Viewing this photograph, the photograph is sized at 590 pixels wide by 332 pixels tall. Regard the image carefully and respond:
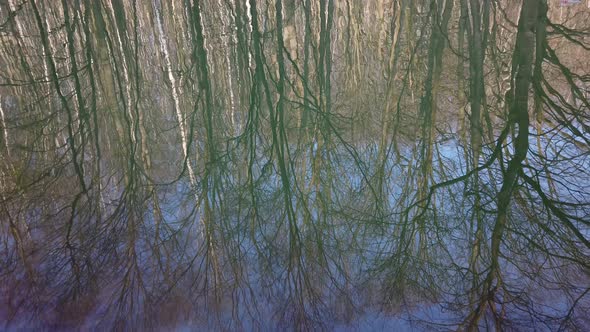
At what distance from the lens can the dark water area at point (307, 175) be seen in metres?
1.81

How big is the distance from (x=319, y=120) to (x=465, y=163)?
3.93ft

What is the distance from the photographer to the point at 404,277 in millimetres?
1878

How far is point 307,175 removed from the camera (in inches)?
101

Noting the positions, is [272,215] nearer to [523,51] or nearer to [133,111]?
[133,111]

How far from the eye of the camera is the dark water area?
1.81m

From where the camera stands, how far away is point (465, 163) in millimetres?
2484

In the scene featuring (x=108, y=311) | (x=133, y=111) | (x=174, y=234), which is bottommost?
(x=108, y=311)

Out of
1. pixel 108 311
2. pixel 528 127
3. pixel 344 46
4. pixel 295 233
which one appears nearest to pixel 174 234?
pixel 108 311

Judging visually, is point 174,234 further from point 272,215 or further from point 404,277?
point 404,277

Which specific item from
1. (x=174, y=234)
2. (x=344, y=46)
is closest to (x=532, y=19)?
(x=344, y=46)

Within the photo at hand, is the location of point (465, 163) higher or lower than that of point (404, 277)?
higher

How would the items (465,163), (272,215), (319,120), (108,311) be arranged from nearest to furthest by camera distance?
(108,311) < (272,215) < (465,163) < (319,120)

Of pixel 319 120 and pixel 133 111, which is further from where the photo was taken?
pixel 133 111

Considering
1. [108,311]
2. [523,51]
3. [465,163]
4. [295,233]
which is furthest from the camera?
[523,51]
